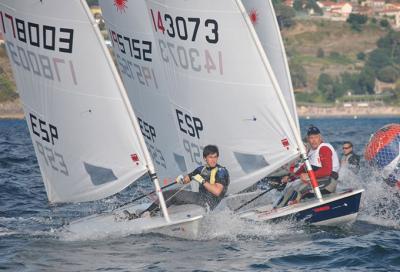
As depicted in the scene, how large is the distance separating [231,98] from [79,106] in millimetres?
2658

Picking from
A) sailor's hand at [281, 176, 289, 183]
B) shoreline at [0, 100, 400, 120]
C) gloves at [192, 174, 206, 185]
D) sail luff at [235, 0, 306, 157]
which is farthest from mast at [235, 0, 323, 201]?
shoreline at [0, 100, 400, 120]

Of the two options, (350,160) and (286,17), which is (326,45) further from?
(350,160)

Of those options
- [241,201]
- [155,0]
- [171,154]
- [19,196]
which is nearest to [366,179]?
[241,201]

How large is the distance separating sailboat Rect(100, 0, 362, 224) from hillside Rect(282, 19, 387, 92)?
141 meters

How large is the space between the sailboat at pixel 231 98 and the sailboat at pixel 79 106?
156 centimetres

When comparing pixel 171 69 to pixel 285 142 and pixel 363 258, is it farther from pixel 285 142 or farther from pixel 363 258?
pixel 363 258

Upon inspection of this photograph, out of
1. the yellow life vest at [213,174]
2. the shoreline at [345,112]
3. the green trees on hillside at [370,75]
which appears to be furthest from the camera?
the green trees on hillside at [370,75]

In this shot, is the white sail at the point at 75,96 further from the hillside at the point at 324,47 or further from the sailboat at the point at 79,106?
the hillside at the point at 324,47

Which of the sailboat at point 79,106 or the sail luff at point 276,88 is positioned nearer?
the sailboat at point 79,106

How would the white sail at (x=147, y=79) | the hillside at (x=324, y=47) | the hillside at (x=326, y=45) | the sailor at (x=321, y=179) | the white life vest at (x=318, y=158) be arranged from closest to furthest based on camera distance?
1. the sailor at (x=321, y=179)
2. the white life vest at (x=318, y=158)
3. the white sail at (x=147, y=79)
4. the hillside at (x=324, y=47)
5. the hillside at (x=326, y=45)

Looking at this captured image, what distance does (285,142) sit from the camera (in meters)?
17.0

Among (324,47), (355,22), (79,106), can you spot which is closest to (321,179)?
(79,106)

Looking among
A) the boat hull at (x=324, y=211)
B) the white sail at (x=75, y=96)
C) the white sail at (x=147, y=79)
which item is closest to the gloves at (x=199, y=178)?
the white sail at (x=75, y=96)

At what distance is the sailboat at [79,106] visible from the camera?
16.1 meters
